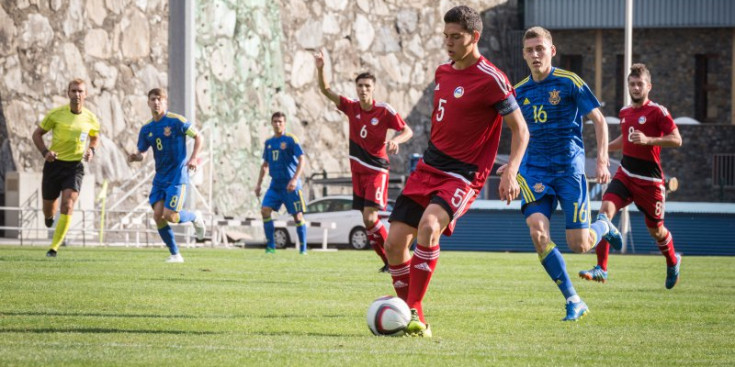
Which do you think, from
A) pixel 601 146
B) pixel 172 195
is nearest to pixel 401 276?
pixel 601 146

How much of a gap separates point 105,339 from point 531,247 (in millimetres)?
22039

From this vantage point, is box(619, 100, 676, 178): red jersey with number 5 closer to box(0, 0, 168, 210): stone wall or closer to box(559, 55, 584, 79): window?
box(0, 0, 168, 210): stone wall

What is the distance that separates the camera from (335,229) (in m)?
31.6

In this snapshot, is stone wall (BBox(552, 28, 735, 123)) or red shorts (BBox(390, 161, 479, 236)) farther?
stone wall (BBox(552, 28, 735, 123))

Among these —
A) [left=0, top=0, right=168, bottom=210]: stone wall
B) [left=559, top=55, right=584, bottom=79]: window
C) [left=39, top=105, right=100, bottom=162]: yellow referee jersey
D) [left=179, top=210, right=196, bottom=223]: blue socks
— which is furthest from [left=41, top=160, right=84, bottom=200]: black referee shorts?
[left=559, top=55, right=584, bottom=79]: window

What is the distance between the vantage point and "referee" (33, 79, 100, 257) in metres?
17.1

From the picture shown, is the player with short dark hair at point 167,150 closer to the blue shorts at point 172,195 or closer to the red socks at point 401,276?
the blue shorts at point 172,195

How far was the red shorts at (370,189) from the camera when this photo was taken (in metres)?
15.8

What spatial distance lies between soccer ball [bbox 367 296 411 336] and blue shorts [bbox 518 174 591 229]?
271cm

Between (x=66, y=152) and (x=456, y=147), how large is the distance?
9.89 meters

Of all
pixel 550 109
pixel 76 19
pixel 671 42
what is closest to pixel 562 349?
pixel 550 109

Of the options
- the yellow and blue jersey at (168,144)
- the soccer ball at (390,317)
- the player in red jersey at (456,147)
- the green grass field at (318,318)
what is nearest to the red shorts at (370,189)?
the green grass field at (318,318)

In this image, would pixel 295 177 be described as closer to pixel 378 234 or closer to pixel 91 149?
pixel 91 149

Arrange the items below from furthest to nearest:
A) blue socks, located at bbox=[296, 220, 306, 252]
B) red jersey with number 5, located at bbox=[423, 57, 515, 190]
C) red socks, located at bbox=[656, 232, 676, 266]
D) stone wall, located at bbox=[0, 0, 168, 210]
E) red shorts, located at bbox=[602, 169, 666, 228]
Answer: stone wall, located at bbox=[0, 0, 168, 210] < blue socks, located at bbox=[296, 220, 306, 252] < red socks, located at bbox=[656, 232, 676, 266] < red shorts, located at bbox=[602, 169, 666, 228] < red jersey with number 5, located at bbox=[423, 57, 515, 190]
